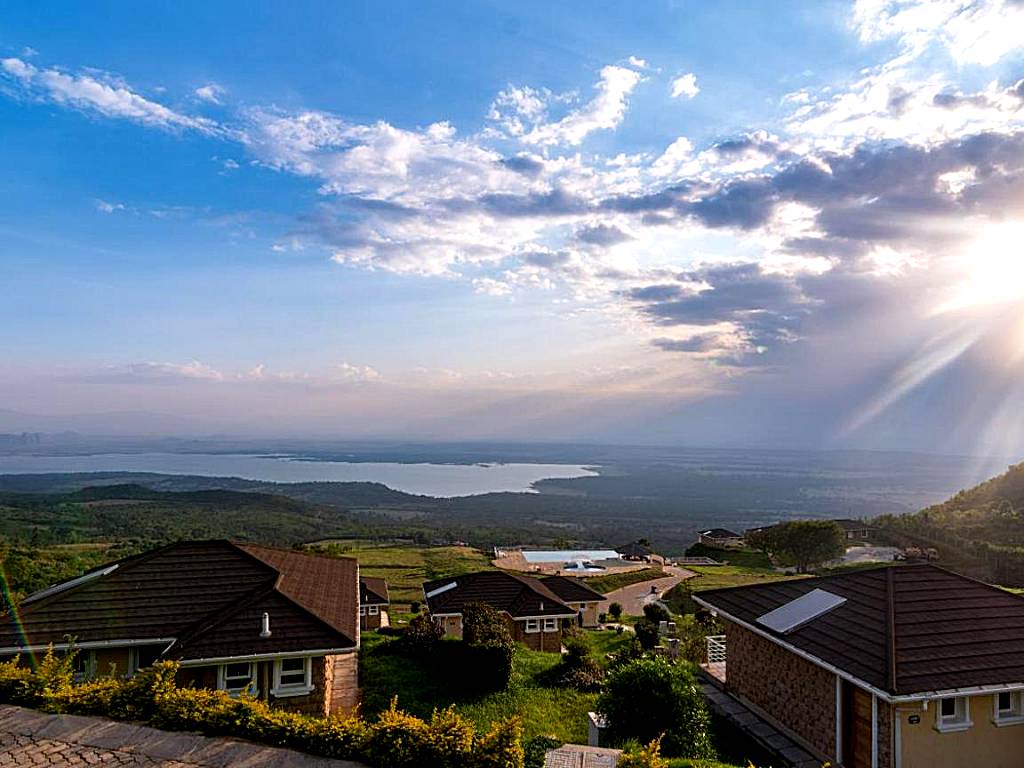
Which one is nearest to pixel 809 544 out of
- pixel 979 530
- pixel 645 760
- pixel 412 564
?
pixel 979 530

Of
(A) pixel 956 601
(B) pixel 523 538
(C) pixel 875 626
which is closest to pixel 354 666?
(C) pixel 875 626

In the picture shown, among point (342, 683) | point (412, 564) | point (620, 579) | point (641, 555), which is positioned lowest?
point (412, 564)

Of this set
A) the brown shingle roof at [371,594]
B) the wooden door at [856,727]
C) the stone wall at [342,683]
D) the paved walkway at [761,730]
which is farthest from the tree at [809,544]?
the stone wall at [342,683]

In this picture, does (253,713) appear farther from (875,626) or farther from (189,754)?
(875,626)

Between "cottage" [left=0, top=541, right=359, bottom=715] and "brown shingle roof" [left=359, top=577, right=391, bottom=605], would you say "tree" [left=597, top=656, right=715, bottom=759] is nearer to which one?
"cottage" [left=0, top=541, right=359, bottom=715]

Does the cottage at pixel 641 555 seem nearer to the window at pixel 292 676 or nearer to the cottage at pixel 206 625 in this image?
the cottage at pixel 206 625

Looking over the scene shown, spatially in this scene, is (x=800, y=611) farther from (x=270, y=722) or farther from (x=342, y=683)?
(x=270, y=722)
